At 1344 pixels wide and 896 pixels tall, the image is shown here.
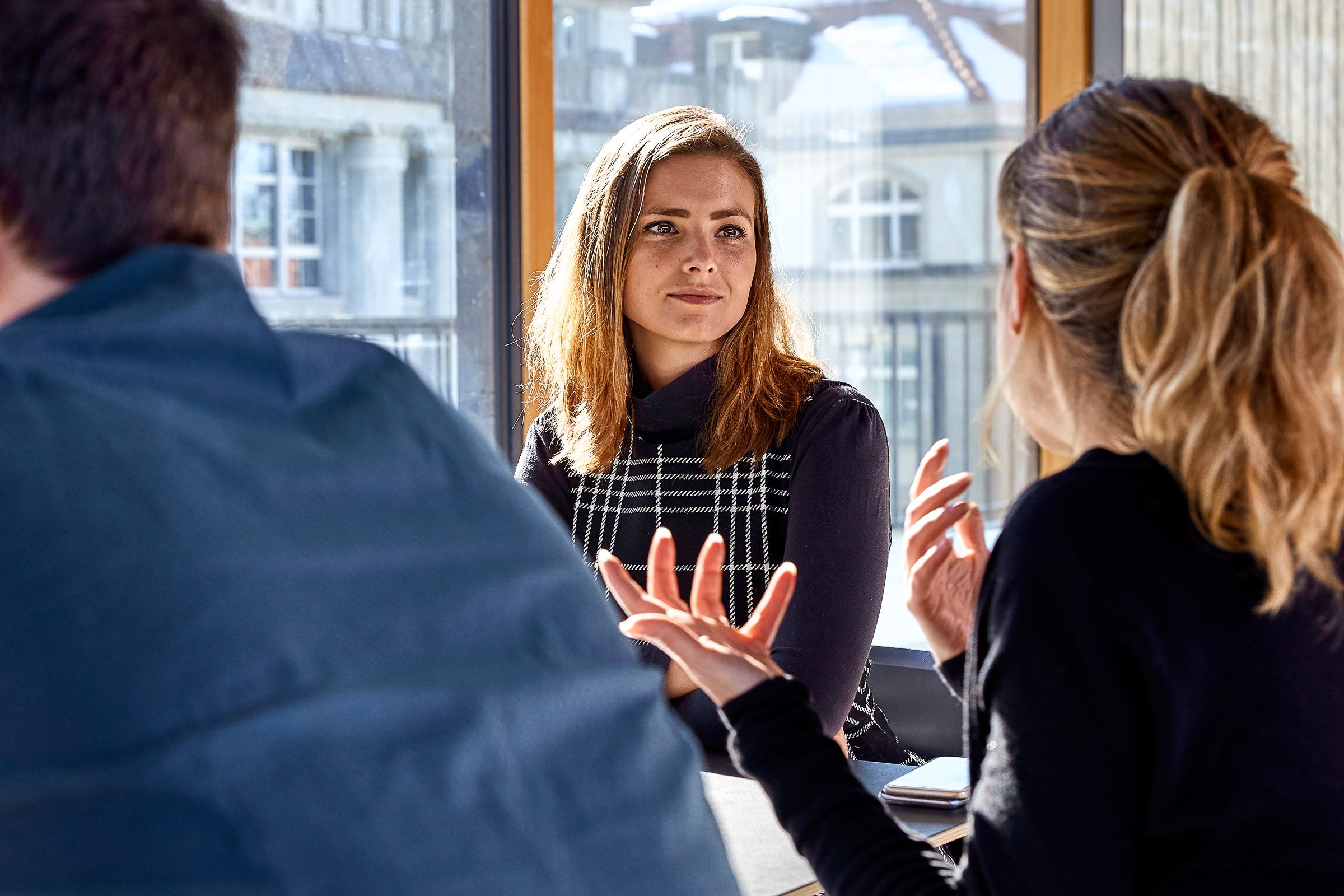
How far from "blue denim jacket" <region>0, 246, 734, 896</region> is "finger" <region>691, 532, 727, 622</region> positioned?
0.50 metres

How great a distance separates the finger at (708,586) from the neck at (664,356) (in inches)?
37.2

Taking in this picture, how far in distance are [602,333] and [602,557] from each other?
41.4 inches

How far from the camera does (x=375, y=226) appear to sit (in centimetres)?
302

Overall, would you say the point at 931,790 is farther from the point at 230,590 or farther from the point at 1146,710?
the point at 230,590

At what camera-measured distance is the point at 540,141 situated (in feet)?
9.85

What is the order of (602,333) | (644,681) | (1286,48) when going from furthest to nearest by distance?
1. (1286,48)
2. (602,333)
3. (644,681)

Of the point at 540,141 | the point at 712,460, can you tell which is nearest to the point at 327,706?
the point at 712,460

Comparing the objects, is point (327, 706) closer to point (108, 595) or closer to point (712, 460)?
point (108, 595)

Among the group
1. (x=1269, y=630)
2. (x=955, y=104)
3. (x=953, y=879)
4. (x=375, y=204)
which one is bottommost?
(x=953, y=879)

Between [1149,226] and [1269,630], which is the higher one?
[1149,226]

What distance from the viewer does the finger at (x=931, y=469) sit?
51.8 inches

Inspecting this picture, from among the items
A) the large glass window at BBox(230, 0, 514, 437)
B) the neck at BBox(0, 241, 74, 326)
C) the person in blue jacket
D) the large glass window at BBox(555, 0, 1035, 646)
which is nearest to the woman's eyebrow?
the large glass window at BBox(230, 0, 514, 437)

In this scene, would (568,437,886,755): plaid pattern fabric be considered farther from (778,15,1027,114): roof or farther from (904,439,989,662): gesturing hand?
(778,15,1027,114): roof

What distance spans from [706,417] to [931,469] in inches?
31.8
